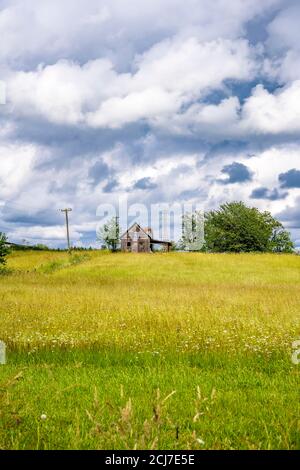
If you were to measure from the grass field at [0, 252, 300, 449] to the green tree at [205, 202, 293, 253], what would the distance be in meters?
83.6

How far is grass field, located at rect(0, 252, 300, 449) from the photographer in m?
4.91

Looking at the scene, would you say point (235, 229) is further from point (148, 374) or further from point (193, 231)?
point (148, 374)

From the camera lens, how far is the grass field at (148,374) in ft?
16.1

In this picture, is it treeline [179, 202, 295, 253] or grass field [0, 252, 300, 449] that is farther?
treeline [179, 202, 295, 253]

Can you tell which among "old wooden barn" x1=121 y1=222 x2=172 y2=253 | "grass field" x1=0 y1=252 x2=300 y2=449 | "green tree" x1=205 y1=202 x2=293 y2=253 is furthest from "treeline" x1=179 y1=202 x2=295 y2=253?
"grass field" x1=0 y1=252 x2=300 y2=449

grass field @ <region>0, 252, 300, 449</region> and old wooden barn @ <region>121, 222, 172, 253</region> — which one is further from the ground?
old wooden barn @ <region>121, 222, 172, 253</region>

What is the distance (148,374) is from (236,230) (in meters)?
97.1

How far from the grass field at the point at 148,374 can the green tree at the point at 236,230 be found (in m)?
83.6

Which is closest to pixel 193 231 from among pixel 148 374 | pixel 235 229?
pixel 235 229

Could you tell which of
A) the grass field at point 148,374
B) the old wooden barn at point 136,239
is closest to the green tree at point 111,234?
the old wooden barn at point 136,239

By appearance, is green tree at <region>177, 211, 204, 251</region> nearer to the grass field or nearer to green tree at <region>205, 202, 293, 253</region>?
green tree at <region>205, 202, 293, 253</region>

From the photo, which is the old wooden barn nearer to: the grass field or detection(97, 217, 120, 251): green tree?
detection(97, 217, 120, 251): green tree

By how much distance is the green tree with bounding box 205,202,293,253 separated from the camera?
337 feet
